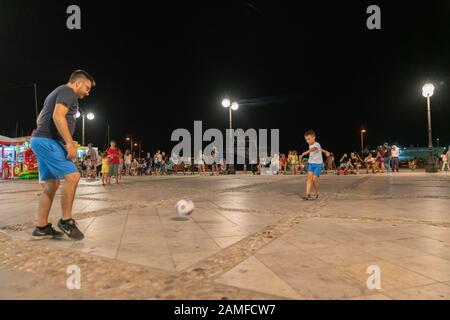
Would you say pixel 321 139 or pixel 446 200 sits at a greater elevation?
pixel 321 139

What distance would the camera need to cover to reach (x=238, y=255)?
3.50 metres

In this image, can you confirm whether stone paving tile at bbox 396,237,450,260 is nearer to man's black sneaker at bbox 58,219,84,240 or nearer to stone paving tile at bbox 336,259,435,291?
stone paving tile at bbox 336,259,435,291

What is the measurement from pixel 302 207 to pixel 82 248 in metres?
4.18

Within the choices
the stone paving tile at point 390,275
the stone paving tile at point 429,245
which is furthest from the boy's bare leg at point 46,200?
the stone paving tile at point 429,245

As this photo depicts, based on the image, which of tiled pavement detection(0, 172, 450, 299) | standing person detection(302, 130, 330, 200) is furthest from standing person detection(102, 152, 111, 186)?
standing person detection(302, 130, 330, 200)

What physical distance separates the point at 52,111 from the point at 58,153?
0.50 metres

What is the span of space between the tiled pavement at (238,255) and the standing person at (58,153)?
264 mm

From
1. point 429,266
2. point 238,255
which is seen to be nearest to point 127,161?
point 238,255

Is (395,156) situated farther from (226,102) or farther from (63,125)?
(63,125)

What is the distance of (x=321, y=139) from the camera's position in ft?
214

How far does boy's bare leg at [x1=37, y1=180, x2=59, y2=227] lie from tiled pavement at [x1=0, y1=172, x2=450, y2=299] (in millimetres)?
328

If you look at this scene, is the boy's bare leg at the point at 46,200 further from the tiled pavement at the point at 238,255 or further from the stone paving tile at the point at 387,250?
the stone paving tile at the point at 387,250

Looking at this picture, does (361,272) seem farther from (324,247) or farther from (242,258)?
(242,258)
